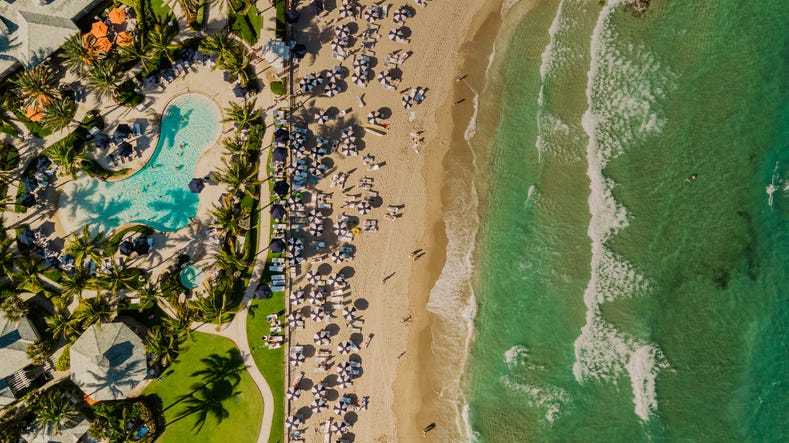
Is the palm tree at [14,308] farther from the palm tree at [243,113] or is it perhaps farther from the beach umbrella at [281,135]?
the beach umbrella at [281,135]

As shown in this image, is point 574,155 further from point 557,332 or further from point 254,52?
point 254,52

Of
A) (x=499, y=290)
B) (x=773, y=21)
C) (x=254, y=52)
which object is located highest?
(x=773, y=21)

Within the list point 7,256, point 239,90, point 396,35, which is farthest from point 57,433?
point 396,35

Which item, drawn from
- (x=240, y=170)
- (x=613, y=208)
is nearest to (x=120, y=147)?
(x=240, y=170)

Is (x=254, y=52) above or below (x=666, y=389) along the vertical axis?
above

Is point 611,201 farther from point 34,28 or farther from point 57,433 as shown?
point 57,433

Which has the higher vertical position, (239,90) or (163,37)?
(163,37)
